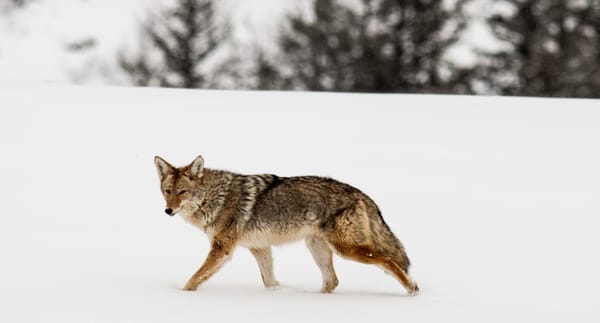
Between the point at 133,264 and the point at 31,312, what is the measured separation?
8.05ft

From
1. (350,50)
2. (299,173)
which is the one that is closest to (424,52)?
(350,50)

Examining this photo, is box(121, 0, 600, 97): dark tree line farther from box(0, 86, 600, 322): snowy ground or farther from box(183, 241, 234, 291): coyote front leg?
box(183, 241, 234, 291): coyote front leg

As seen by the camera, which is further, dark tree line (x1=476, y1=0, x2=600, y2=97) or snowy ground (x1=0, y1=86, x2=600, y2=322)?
dark tree line (x1=476, y1=0, x2=600, y2=97)

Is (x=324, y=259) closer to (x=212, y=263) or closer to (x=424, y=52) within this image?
(x=212, y=263)

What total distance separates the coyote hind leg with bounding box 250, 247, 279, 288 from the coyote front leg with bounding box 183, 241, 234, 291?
461mm

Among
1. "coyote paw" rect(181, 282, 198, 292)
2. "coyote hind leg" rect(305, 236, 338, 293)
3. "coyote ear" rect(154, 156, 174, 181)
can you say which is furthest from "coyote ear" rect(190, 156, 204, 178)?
"coyote hind leg" rect(305, 236, 338, 293)

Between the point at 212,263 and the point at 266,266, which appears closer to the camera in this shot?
the point at 212,263

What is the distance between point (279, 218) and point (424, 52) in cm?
2439

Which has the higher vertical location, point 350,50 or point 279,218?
point 350,50

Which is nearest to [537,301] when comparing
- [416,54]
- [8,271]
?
[8,271]

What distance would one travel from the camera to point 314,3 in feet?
107

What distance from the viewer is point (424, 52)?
30734 mm

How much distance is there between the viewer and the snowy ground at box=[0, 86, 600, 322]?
6668mm

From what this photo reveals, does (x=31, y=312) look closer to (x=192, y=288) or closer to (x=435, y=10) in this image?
(x=192, y=288)
